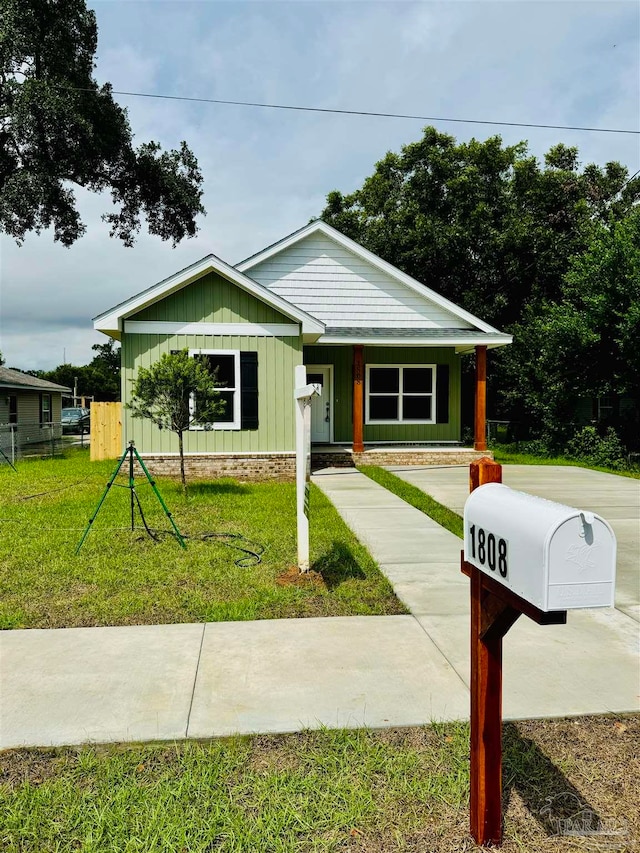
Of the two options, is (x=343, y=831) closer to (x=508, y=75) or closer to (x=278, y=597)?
(x=278, y=597)

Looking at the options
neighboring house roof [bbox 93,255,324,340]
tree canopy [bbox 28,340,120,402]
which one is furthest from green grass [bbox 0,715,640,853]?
tree canopy [bbox 28,340,120,402]

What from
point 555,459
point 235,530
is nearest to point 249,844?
point 235,530

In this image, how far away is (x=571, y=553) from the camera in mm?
1556

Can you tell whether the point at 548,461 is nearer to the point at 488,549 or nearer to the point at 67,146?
the point at 488,549

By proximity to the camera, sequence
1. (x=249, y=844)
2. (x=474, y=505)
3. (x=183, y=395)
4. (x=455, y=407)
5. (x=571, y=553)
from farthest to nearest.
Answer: (x=455, y=407) < (x=183, y=395) < (x=249, y=844) < (x=474, y=505) < (x=571, y=553)

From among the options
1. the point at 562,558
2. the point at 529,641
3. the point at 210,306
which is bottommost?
the point at 529,641

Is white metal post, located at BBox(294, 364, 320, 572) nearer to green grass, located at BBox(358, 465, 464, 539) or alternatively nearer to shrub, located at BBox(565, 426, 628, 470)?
green grass, located at BBox(358, 465, 464, 539)

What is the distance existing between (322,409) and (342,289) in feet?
10.8

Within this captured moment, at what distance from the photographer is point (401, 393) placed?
16.0 meters

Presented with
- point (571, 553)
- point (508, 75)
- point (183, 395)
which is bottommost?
point (571, 553)

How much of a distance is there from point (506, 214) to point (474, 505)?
23922 mm

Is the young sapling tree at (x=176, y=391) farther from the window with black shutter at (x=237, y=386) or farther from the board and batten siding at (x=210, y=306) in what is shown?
the board and batten siding at (x=210, y=306)

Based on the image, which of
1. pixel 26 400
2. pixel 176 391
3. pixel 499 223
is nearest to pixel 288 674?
pixel 176 391

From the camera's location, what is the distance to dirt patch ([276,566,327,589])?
5.05m
